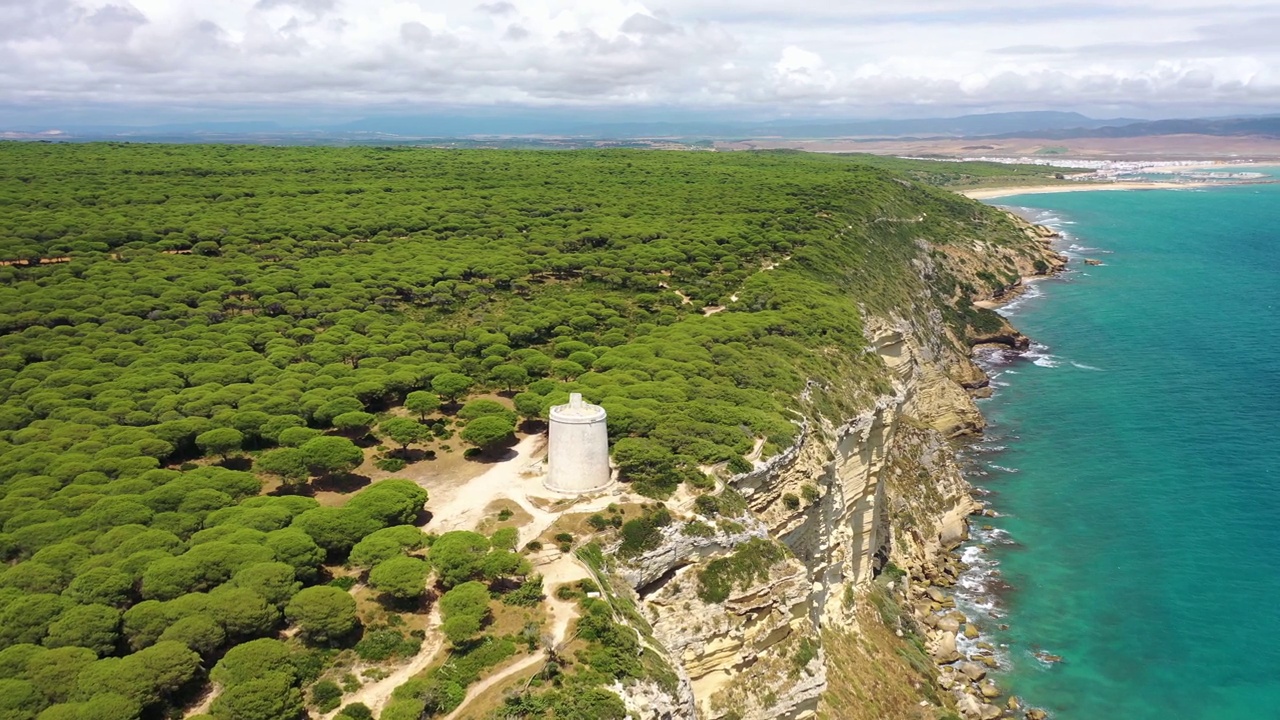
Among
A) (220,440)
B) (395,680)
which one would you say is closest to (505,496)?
(395,680)

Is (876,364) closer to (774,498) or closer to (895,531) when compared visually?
(895,531)

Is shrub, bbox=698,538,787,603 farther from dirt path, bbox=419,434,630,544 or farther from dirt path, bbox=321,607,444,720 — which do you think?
dirt path, bbox=321,607,444,720

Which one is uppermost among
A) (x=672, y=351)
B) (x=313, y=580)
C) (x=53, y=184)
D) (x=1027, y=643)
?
(x=53, y=184)

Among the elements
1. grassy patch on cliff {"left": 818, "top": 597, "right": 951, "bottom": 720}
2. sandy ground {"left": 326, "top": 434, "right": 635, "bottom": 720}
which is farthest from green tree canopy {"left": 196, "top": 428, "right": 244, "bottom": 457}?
→ grassy patch on cliff {"left": 818, "top": 597, "right": 951, "bottom": 720}

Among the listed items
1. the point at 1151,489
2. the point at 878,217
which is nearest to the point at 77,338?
the point at 1151,489

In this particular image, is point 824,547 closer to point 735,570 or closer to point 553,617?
point 735,570

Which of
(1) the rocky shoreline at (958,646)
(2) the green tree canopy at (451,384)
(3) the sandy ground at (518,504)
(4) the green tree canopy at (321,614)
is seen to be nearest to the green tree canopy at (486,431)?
(3) the sandy ground at (518,504)

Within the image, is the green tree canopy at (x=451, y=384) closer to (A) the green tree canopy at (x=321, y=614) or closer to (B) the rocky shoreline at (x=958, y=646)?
(A) the green tree canopy at (x=321, y=614)

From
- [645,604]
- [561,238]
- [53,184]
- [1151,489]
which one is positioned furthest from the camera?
[53,184]
